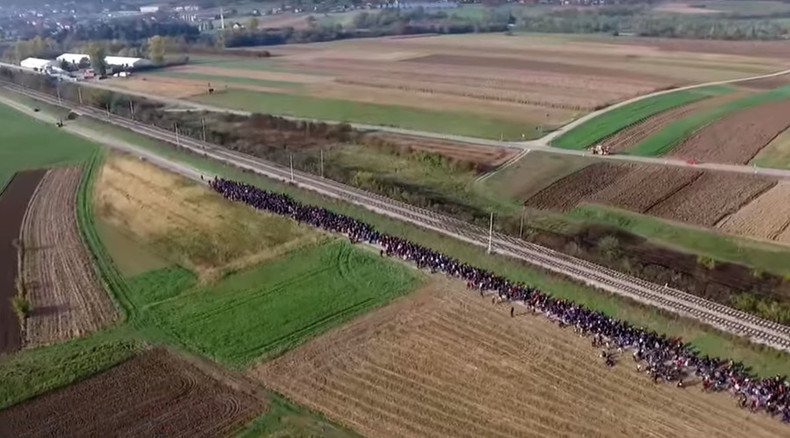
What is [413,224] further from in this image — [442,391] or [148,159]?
[148,159]

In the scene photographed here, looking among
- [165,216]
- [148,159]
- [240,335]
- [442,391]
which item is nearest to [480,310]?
[442,391]

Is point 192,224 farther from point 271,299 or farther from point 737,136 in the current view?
point 737,136

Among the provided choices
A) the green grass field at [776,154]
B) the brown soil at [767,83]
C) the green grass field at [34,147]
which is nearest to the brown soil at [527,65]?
the brown soil at [767,83]

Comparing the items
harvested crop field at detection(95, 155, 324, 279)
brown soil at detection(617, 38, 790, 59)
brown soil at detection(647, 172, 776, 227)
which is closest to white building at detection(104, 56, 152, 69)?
harvested crop field at detection(95, 155, 324, 279)

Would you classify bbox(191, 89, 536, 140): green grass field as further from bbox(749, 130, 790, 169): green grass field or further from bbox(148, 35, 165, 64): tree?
bbox(148, 35, 165, 64): tree

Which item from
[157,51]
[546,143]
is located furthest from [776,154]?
[157,51]

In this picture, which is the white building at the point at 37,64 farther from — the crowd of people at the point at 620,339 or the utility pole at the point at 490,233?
the utility pole at the point at 490,233
